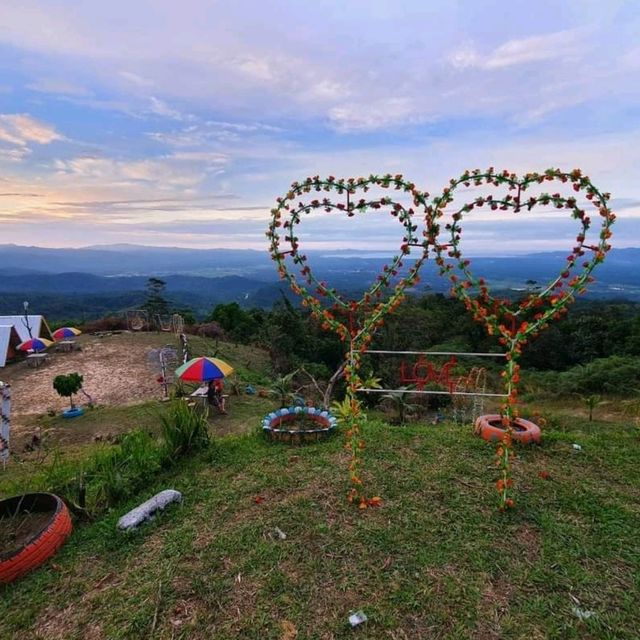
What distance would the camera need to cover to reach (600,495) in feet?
12.6

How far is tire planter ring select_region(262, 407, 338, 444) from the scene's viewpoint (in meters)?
5.35

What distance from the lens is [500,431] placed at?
496 centimetres

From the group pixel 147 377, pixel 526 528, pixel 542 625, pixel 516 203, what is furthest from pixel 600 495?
pixel 147 377

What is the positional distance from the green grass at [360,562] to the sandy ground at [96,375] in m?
8.04

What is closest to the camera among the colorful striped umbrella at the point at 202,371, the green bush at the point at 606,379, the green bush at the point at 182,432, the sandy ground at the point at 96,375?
the green bush at the point at 182,432

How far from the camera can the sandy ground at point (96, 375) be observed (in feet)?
35.9

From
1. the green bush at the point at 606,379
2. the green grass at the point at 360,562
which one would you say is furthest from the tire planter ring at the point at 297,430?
the green bush at the point at 606,379

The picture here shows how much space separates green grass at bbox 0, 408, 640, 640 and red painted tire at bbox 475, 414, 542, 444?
0.43 metres

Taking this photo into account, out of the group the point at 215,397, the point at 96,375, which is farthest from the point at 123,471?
the point at 96,375

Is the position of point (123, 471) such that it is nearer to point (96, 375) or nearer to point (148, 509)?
point (148, 509)

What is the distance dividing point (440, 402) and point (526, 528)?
409 inches

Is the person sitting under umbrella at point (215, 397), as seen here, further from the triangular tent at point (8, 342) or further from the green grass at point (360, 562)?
the triangular tent at point (8, 342)

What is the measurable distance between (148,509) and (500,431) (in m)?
4.01

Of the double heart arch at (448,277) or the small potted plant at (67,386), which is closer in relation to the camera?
the double heart arch at (448,277)
